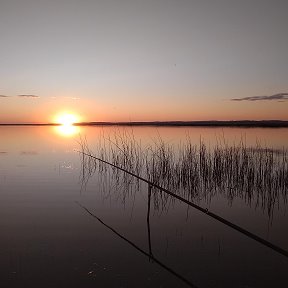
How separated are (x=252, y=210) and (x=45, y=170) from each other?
9.49 meters

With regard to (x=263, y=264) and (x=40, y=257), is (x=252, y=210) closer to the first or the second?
(x=263, y=264)

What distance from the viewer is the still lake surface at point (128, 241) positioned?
188 inches

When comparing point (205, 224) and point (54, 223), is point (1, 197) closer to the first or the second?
point (54, 223)

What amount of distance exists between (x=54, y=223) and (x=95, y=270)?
2.52 meters

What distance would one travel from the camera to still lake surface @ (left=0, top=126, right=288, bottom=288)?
478 centimetres

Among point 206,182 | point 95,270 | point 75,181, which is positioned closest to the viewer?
point 95,270

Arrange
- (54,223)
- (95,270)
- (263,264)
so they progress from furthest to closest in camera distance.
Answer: (54,223), (263,264), (95,270)

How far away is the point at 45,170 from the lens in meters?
15.0

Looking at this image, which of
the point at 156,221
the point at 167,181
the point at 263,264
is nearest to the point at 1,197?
the point at 156,221

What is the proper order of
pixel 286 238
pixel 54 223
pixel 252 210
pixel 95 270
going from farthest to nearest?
pixel 252 210, pixel 54 223, pixel 286 238, pixel 95 270

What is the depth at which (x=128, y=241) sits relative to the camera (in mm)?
6238

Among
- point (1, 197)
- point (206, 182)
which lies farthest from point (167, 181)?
point (1, 197)

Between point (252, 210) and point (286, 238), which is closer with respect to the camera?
point (286, 238)

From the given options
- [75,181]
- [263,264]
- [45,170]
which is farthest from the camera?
[45,170]
